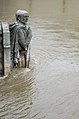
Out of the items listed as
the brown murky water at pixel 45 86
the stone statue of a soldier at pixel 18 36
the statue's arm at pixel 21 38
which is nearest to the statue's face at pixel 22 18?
the stone statue of a soldier at pixel 18 36

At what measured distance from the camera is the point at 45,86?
30.6ft

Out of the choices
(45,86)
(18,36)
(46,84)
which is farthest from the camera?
A: (18,36)

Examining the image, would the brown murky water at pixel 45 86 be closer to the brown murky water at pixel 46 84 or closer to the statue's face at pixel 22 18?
the brown murky water at pixel 46 84

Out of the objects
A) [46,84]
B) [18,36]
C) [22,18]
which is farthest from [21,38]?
[46,84]

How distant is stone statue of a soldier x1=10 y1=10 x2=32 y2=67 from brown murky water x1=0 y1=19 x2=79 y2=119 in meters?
0.51

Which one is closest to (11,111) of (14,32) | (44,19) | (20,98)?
(20,98)

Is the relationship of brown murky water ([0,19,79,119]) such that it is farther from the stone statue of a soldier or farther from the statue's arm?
the statue's arm

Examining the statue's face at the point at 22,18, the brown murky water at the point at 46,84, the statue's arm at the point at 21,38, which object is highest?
the statue's face at the point at 22,18

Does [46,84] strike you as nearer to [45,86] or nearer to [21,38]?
[45,86]

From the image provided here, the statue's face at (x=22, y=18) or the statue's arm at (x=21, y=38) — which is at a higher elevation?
the statue's face at (x=22, y=18)

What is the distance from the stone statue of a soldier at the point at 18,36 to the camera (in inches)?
395

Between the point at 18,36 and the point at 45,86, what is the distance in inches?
68.4

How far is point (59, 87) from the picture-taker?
9258 millimetres

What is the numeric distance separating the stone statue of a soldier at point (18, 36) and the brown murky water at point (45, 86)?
505mm
